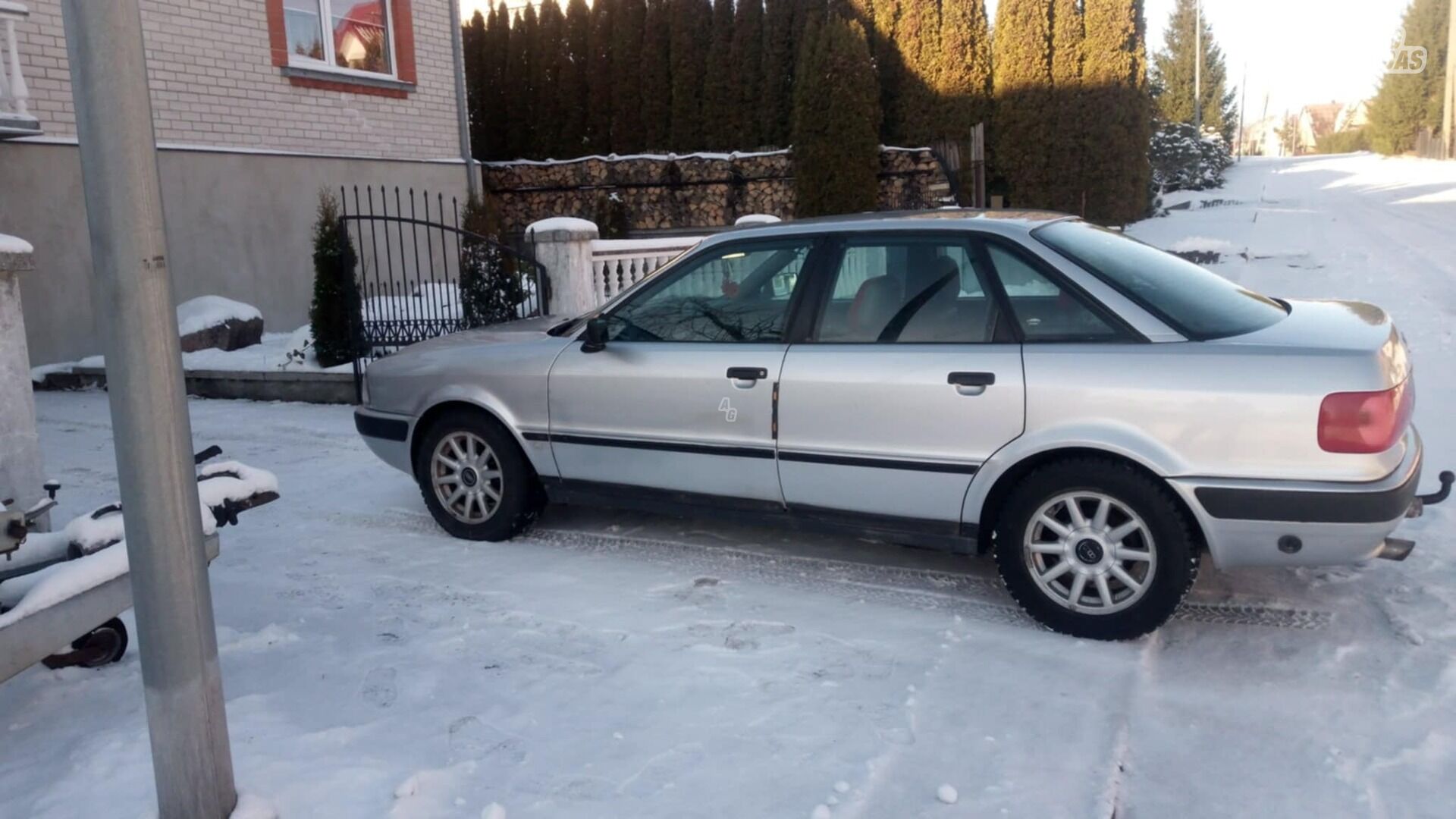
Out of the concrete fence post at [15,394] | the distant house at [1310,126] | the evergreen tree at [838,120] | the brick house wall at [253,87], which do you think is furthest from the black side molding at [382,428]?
the distant house at [1310,126]

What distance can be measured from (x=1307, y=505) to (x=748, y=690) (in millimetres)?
2003

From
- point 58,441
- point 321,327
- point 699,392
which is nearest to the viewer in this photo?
point 699,392

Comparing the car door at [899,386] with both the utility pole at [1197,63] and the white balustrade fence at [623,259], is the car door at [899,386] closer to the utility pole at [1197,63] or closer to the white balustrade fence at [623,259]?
the white balustrade fence at [623,259]

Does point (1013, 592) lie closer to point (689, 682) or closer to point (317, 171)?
point (689, 682)

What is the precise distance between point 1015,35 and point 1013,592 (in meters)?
14.5

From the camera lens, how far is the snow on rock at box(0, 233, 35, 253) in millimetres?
4184

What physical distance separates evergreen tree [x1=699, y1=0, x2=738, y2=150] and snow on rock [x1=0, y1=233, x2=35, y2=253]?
1417 centimetres

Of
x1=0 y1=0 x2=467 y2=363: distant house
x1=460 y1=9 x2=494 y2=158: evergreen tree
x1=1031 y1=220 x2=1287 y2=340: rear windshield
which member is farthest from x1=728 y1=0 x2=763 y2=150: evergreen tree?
x1=1031 y1=220 x2=1287 y2=340: rear windshield

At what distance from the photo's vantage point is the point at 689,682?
377cm

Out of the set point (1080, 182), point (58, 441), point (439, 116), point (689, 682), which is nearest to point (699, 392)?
point (689, 682)

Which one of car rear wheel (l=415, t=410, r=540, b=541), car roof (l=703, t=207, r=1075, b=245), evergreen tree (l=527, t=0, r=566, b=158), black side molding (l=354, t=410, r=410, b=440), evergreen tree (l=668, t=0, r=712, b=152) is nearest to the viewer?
car roof (l=703, t=207, r=1075, b=245)

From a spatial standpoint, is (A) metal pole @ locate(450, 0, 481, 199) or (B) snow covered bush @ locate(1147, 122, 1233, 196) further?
(B) snow covered bush @ locate(1147, 122, 1233, 196)

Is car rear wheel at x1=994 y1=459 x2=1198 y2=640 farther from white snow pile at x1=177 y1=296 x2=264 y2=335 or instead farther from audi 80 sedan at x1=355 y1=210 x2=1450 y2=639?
white snow pile at x1=177 y1=296 x2=264 y2=335

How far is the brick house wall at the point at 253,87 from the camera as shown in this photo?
33.6 ft
